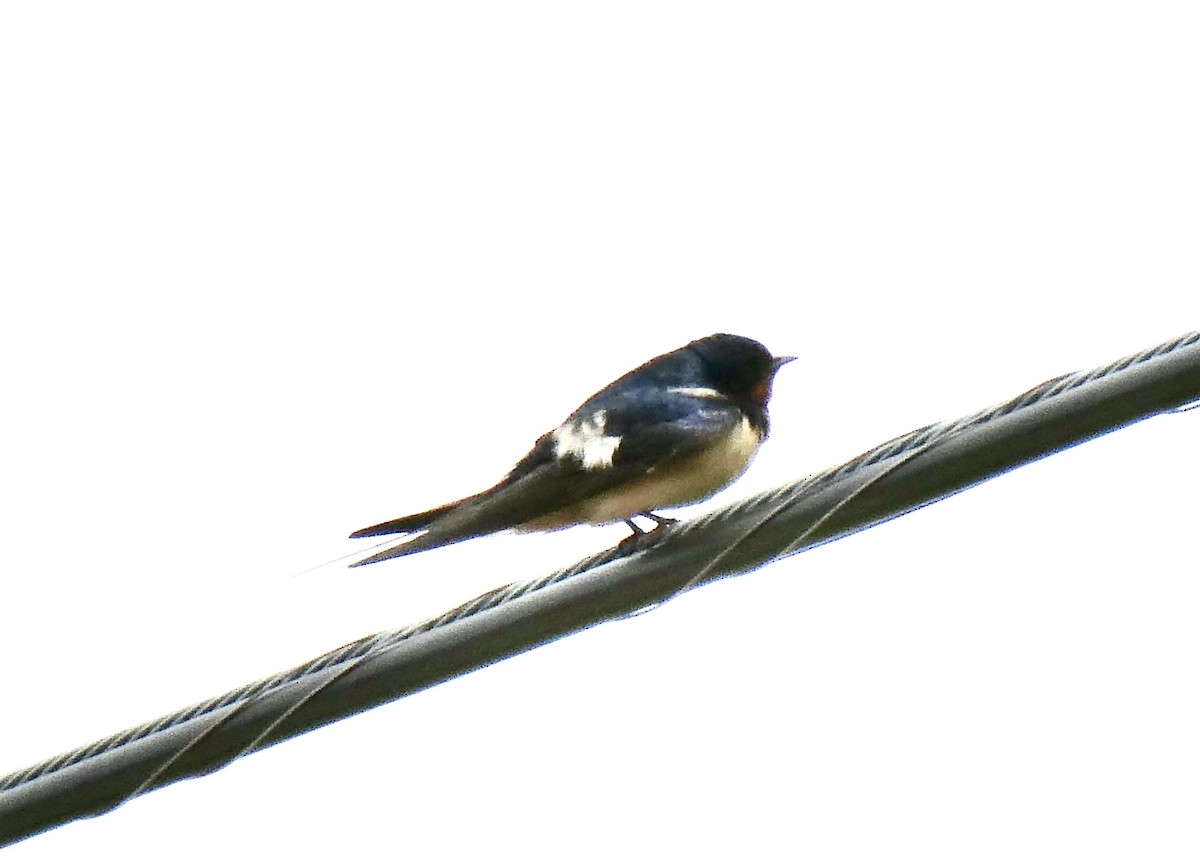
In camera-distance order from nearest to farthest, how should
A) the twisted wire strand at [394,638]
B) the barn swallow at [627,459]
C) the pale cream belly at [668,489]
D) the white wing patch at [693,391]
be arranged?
the twisted wire strand at [394,638] < the barn swallow at [627,459] < the pale cream belly at [668,489] < the white wing patch at [693,391]

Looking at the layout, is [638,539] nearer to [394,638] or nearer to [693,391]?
[394,638]

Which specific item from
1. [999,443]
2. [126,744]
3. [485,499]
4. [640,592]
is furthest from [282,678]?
[485,499]

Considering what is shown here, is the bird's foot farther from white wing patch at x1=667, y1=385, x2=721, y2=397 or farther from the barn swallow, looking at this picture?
white wing patch at x1=667, y1=385, x2=721, y2=397

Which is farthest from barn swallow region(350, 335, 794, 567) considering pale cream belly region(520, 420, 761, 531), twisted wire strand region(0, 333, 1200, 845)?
twisted wire strand region(0, 333, 1200, 845)

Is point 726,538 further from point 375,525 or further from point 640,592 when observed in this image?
point 375,525

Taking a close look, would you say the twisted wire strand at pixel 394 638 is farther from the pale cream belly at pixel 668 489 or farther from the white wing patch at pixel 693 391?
the white wing patch at pixel 693 391

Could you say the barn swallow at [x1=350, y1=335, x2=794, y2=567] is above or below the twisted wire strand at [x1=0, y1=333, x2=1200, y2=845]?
above

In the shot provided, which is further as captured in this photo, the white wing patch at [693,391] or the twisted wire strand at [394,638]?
the white wing patch at [693,391]

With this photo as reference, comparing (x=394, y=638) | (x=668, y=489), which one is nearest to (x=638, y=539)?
(x=394, y=638)

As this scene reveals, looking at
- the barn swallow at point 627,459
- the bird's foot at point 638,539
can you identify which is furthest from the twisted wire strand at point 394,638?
the barn swallow at point 627,459
